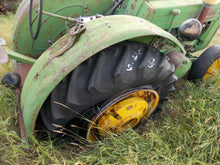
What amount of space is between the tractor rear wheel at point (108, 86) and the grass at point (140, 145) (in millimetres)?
174

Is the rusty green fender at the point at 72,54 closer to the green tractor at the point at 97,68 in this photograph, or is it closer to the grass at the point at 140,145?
the green tractor at the point at 97,68

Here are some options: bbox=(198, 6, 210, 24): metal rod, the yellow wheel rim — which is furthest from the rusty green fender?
bbox=(198, 6, 210, 24): metal rod

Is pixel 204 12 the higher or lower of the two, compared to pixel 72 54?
higher

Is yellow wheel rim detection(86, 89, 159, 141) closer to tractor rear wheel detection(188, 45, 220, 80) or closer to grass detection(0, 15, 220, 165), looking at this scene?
grass detection(0, 15, 220, 165)

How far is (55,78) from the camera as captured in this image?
99 cm

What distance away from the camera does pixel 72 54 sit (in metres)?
1.01

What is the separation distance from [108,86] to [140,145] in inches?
24.1

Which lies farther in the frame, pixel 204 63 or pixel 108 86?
pixel 204 63

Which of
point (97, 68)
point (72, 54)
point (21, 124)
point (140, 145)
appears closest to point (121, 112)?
point (140, 145)

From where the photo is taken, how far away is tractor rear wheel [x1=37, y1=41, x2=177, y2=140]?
1079 millimetres

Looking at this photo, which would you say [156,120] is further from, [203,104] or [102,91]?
[102,91]

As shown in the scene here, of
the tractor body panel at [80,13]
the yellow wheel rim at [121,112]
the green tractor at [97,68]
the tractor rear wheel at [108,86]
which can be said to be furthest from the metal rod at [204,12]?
the yellow wheel rim at [121,112]

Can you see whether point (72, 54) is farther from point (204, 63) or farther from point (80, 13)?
point (204, 63)

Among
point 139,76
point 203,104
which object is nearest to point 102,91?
point 139,76
